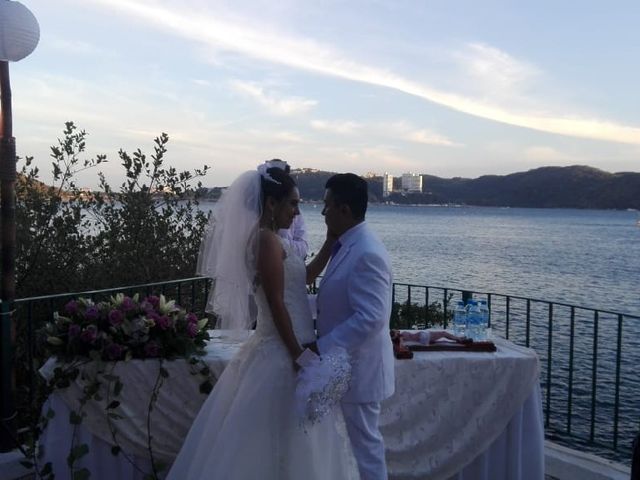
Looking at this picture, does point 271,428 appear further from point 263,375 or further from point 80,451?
point 80,451

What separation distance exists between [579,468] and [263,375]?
2.37 m

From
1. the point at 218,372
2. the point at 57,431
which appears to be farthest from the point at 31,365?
the point at 218,372

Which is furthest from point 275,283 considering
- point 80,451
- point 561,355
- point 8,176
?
point 561,355

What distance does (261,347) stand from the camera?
313 cm

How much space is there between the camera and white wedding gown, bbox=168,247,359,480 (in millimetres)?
2988

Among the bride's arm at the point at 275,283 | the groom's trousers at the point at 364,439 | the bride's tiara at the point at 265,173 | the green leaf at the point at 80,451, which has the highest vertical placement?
the bride's tiara at the point at 265,173

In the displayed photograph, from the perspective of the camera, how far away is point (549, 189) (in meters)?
106

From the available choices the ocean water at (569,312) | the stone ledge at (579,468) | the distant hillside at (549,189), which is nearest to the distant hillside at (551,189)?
the distant hillside at (549,189)

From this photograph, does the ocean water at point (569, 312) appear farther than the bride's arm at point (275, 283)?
Yes

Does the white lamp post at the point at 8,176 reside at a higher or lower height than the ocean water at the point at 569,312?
higher

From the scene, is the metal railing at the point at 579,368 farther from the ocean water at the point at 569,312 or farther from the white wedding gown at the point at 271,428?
the white wedding gown at the point at 271,428

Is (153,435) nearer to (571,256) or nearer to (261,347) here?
(261,347)

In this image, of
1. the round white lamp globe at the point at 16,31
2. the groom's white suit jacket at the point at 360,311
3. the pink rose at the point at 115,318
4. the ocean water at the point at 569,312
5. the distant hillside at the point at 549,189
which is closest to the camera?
the groom's white suit jacket at the point at 360,311

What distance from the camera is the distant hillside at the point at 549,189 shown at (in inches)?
3787
